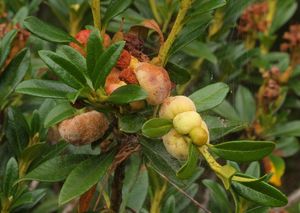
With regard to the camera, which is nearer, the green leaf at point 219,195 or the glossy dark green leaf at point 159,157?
the glossy dark green leaf at point 159,157

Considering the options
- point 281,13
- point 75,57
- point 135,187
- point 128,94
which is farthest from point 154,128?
point 281,13

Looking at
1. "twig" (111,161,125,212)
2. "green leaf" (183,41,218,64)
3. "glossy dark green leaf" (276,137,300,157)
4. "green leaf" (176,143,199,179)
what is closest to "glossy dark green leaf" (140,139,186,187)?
"twig" (111,161,125,212)

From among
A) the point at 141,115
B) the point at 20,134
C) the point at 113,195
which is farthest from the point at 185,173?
the point at 20,134

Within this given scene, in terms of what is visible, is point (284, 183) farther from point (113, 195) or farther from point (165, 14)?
point (113, 195)

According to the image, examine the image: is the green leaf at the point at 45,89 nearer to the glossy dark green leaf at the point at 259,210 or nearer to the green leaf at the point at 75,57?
the green leaf at the point at 75,57

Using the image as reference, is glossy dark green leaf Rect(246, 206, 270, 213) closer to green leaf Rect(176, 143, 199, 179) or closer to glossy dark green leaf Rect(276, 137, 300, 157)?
green leaf Rect(176, 143, 199, 179)

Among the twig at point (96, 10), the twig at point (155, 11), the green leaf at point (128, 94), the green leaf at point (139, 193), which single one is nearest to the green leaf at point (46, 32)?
the twig at point (96, 10)
